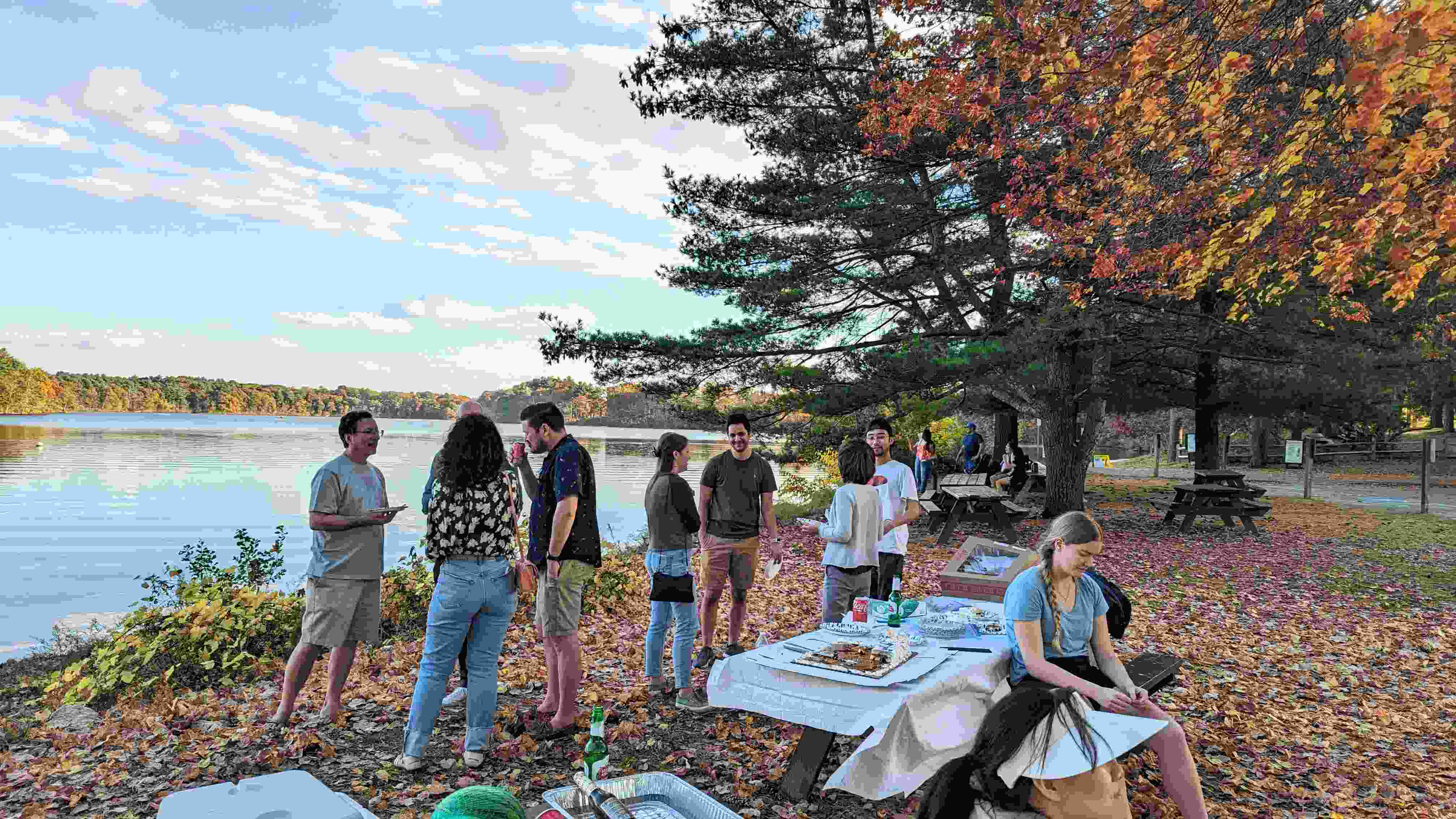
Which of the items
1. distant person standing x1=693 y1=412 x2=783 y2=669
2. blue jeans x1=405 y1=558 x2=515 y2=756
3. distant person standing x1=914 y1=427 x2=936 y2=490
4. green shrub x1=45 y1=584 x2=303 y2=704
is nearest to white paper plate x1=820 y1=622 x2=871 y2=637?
distant person standing x1=693 y1=412 x2=783 y2=669

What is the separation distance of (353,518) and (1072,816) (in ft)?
12.1

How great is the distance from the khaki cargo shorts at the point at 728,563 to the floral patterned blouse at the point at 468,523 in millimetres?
1781

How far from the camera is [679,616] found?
4.86m

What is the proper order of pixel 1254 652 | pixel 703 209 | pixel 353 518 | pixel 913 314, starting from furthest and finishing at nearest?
pixel 913 314, pixel 703 209, pixel 1254 652, pixel 353 518

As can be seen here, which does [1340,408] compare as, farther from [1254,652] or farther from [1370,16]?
[1370,16]

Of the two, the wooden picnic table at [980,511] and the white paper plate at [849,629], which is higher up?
the white paper plate at [849,629]

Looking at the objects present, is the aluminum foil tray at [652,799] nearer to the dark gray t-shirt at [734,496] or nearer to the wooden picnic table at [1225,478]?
the dark gray t-shirt at [734,496]

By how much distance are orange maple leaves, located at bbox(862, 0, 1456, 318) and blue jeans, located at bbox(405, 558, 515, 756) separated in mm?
5375

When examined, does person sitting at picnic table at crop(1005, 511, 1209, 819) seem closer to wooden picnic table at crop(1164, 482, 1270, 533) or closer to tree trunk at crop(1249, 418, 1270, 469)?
wooden picnic table at crop(1164, 482, 1270, 533)

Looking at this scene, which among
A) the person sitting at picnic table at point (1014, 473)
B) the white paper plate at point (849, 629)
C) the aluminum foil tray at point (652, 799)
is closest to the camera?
the aluminum foil tray at point (652, 799)

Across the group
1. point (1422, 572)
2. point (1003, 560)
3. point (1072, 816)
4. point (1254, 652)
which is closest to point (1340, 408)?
point (1422, 572)

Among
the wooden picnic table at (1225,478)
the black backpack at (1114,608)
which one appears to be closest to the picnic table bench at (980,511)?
the wooden picnic table at (1225,478)

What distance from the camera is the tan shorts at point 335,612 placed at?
428 centimetres

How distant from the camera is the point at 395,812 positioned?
3.54 m
